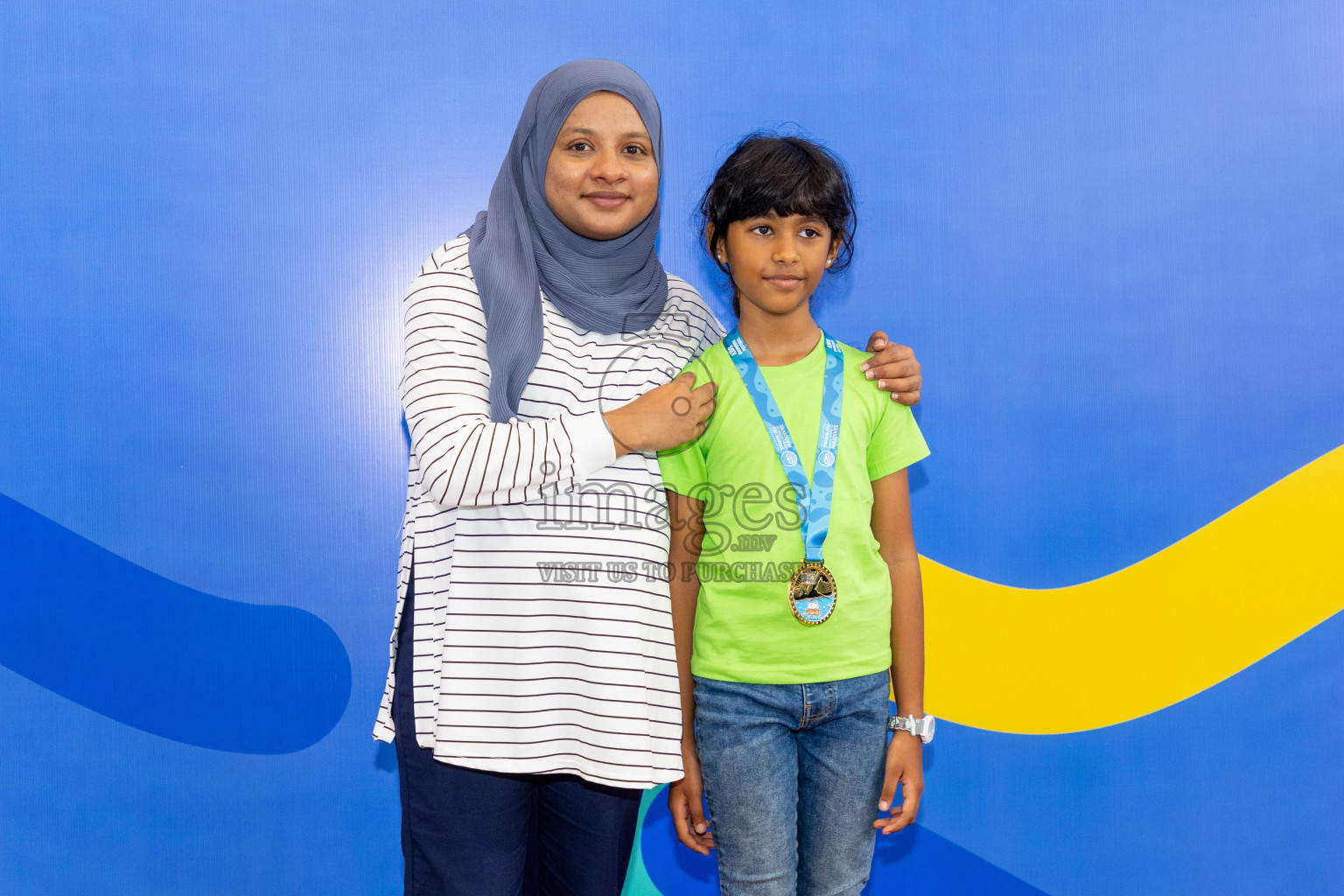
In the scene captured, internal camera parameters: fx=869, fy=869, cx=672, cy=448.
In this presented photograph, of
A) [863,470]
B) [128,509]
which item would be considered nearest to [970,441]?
[863,470]

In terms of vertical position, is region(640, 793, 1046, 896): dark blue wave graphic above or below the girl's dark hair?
below

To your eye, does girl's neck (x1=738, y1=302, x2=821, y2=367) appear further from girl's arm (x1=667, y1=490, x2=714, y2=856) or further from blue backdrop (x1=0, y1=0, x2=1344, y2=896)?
blue backdrop (x1=0, y1=0, x2=1344, y2=896)

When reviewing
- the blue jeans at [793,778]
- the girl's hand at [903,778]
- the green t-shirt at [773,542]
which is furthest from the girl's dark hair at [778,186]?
the girl's hand at [903,778]

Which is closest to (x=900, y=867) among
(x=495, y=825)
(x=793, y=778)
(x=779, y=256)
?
(x=793, y=778)

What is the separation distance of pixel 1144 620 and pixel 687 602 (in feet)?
3.68

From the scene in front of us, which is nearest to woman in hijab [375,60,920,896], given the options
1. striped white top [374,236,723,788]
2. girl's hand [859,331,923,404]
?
striped white top [374,236,723,788]

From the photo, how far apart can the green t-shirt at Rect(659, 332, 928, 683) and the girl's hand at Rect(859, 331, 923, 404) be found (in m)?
0.03

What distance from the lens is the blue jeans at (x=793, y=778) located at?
118cm

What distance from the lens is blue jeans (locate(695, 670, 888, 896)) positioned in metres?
1.18

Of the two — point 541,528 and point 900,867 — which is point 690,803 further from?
point 900,867

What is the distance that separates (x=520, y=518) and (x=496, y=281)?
0.30 metres

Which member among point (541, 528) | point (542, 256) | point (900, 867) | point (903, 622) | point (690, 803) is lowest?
point (900, 867)

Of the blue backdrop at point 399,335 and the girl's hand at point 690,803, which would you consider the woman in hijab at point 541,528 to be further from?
the blue backdrop at point 399,335

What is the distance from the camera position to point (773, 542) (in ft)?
3.93
